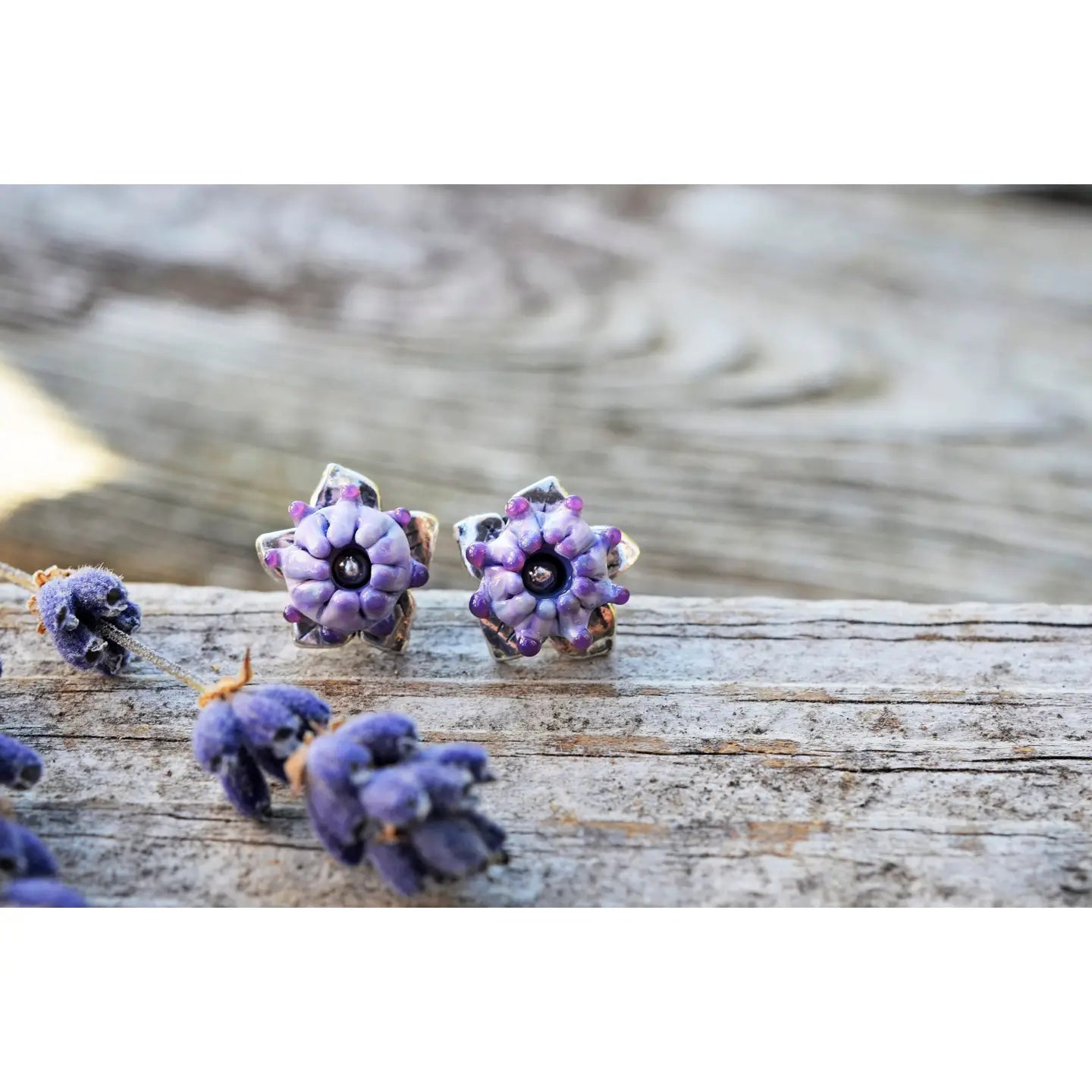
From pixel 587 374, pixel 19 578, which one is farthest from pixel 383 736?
pixel 587 374

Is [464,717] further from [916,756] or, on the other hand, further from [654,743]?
[916,756]

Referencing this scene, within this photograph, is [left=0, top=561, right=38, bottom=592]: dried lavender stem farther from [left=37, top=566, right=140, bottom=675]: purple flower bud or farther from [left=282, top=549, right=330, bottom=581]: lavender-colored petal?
[left=282, top=549, right=330, bottom=581]: lavender-colored petal

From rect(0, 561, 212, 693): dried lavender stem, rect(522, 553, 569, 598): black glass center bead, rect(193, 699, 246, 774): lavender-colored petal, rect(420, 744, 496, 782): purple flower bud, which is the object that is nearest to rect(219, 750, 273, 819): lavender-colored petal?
rect(193, 699, 246, 774): lavender-colored petal

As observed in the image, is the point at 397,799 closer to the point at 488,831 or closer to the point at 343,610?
the point at 488,831

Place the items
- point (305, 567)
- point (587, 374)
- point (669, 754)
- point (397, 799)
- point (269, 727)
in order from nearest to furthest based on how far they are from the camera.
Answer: point (397, 799), point (269, 727), point (669, 754), point (305, 567), point (587, 374)

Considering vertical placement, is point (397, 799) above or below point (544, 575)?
below

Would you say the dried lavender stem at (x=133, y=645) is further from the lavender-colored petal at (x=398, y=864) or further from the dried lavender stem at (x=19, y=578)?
the lavender-colored petal at (x=398, y=864)

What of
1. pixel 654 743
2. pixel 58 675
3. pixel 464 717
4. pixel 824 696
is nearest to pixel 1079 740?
pixel 824 696
